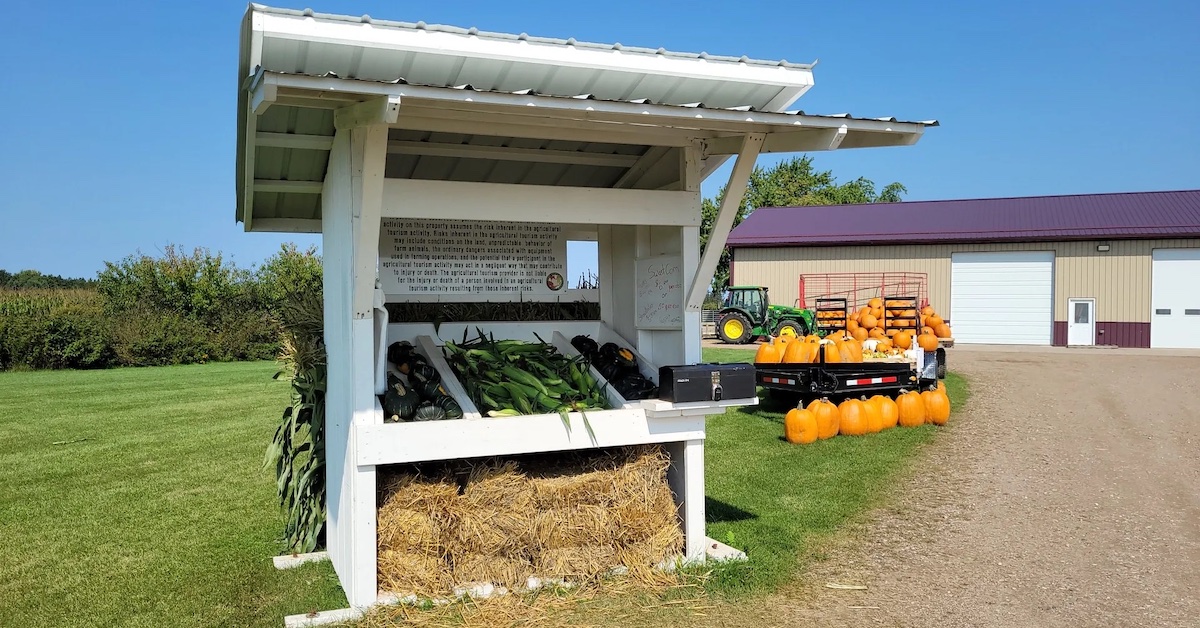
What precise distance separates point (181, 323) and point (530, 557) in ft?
89.0

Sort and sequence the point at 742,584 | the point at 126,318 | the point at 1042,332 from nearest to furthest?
the point at 742,584
the point at 126,318
the point at 1042,332

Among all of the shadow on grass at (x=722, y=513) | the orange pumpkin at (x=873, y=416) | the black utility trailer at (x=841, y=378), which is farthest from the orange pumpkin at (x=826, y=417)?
the shadow on grass at (x=722, y=513)

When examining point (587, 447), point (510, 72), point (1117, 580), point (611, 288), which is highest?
point (510, 72)

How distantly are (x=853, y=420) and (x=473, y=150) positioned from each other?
6919 mm

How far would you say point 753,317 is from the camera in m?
27.2

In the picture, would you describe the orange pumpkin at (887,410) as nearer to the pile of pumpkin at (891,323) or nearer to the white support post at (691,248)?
the pile of pumpkin at (891,323)

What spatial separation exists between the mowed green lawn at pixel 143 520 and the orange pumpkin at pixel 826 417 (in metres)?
6.31

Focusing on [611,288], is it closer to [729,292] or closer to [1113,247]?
[729,292]

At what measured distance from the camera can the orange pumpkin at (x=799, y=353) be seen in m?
12.3

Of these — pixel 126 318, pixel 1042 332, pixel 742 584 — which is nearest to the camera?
pixel 742 584

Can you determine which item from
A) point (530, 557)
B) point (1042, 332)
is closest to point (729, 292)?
point (1042, 332)

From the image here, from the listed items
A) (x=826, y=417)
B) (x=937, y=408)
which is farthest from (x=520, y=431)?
(x=937, y=408)

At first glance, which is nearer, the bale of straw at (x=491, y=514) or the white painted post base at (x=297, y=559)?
the bale of straw at (x=491, y=514)

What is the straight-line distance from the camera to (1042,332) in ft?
98.5
